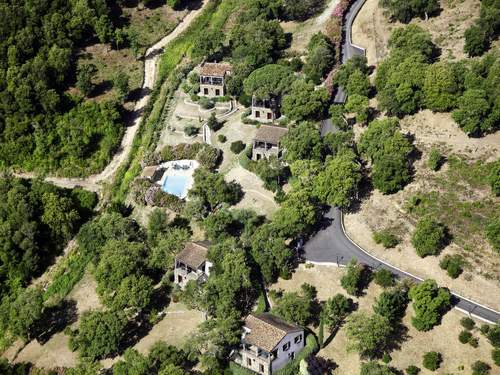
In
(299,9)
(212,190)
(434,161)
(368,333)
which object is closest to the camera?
(368,333)

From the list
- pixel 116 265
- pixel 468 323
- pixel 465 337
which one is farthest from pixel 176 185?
pixel 465 337

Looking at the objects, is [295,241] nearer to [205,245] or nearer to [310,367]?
[205,245]

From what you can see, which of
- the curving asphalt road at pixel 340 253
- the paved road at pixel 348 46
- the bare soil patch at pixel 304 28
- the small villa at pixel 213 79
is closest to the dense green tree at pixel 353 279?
the curving asphalt road at pixel 340 253

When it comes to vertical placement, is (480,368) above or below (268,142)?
below

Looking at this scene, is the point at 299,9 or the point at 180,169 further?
the point at 299,9

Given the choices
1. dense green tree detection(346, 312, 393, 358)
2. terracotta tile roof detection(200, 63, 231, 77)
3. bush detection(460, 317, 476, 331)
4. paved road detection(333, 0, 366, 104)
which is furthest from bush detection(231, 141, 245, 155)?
bush detection(460, 317, 476, 331)

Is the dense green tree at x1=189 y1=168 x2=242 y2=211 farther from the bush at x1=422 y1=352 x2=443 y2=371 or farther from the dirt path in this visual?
the bush at x1=422 y1=352 x2=443 y2=371

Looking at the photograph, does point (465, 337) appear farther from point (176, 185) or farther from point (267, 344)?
point (176, 185)
